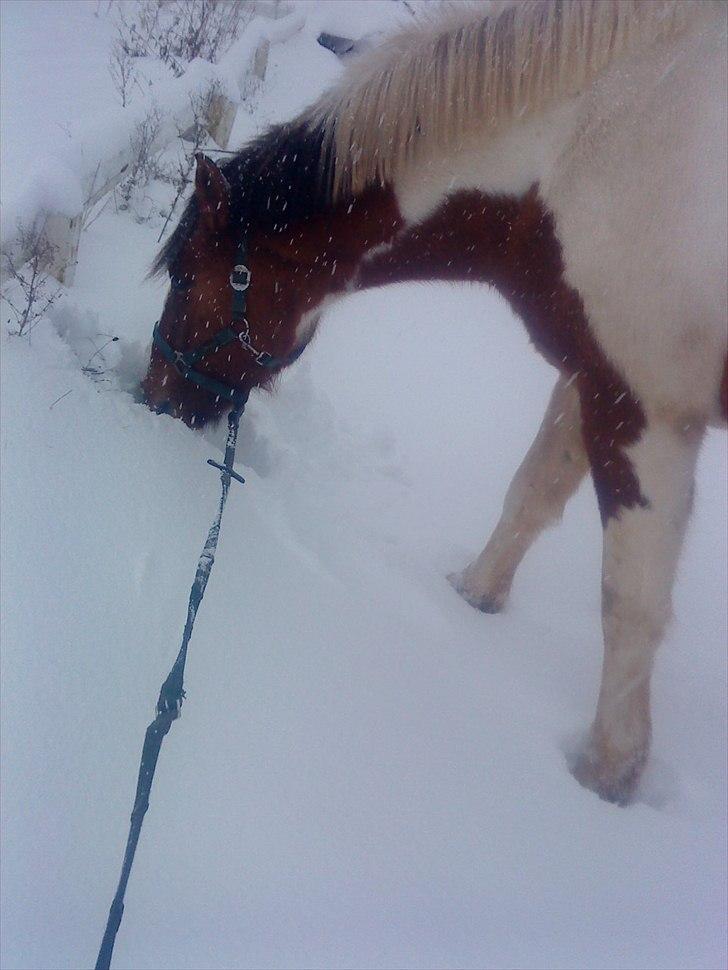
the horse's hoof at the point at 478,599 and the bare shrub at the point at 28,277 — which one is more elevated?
the bare shrub at the point at 28,277

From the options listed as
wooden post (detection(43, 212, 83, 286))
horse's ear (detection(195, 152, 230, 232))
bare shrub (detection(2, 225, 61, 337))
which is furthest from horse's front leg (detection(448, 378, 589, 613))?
wooden post (detection(43, 212, 83, 286))

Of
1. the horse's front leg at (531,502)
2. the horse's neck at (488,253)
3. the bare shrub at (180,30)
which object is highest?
the bare shrub at (180,30)

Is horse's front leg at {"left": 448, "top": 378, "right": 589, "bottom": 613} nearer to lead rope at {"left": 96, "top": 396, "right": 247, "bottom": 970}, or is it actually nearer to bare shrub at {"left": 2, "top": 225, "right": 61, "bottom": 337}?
lead rope at {"left": 96, "top": 396, "right": 247, "bottom": 970}

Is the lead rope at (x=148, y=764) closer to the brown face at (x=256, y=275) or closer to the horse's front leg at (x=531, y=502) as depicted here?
the brown face at (x=256, y=275)

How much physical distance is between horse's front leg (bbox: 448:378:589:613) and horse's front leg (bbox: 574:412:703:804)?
545 mm

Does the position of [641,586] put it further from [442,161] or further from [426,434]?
[426,434]

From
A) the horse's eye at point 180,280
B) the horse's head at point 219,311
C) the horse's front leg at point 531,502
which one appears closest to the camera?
the horse's head at point 219,311

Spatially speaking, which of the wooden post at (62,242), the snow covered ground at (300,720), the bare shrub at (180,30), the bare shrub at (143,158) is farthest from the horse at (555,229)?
the bare shrub at (180,30)

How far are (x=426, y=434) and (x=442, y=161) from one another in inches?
65.7

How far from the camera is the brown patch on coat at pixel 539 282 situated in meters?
1.66

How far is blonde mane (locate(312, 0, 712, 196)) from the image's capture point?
60.8 inches

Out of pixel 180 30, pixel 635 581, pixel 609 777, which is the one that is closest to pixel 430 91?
pixel 635 581

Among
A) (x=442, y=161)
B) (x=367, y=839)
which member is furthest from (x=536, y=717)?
(x=442, y=161)

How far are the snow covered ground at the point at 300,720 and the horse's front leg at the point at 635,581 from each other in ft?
0.29
